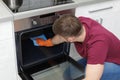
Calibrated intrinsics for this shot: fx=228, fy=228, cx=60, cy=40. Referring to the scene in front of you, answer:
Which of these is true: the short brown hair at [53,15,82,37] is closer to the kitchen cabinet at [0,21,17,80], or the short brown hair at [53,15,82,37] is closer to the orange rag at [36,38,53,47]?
the kitchen cabinet at [0,21,17,80]

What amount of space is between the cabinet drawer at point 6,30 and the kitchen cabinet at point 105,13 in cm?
54

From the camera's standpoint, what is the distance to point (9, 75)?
168 centimetres

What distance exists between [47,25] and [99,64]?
1.65 ft

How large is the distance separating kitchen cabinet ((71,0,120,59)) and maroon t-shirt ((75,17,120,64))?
247mm

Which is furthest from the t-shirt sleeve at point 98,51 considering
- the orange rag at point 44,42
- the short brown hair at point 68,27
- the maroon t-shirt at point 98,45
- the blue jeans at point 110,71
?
the orange rag at point 44,42

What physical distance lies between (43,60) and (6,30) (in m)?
0.49

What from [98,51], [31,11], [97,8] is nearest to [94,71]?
[98,51]

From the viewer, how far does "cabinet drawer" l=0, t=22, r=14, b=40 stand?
1.43 meters

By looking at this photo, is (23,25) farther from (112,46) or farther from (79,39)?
(112,46)

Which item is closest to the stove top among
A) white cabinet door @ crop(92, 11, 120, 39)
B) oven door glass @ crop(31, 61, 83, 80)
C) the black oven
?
the black oven

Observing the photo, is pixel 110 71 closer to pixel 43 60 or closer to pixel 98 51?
pixel 98 51

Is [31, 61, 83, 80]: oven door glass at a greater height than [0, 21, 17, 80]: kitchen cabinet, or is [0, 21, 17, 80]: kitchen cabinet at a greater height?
[0, 21, 17, 80]: kitchen cabinet

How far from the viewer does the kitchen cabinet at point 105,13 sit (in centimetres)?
179

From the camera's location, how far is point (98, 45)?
1.36m
